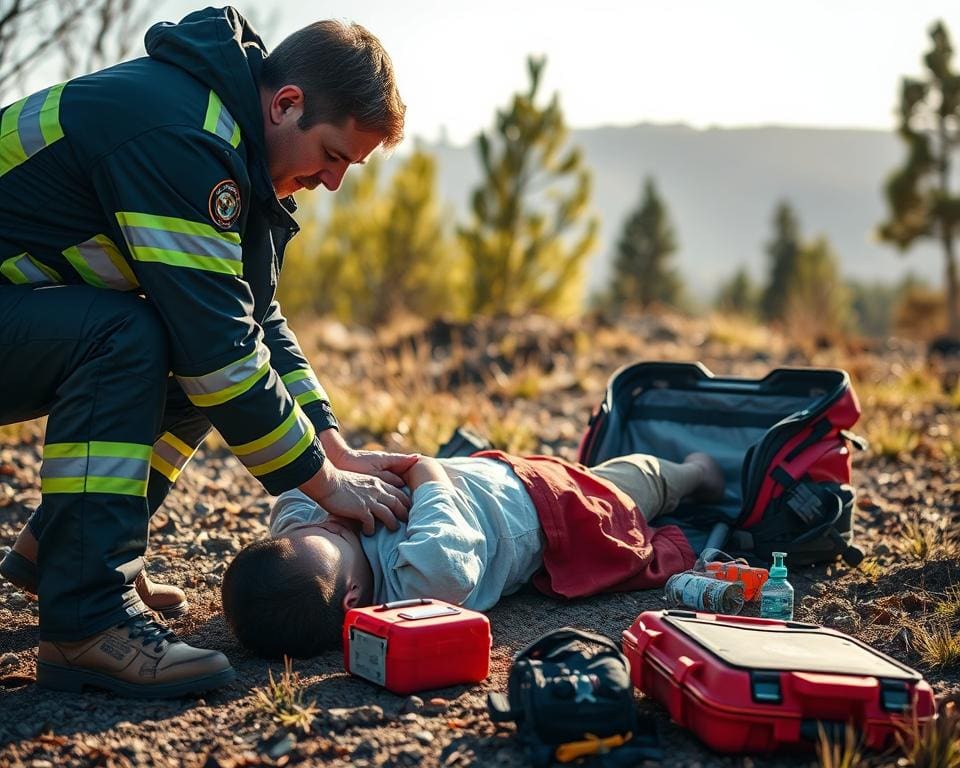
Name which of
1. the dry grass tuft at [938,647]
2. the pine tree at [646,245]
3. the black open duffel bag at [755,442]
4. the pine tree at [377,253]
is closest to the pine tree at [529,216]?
the pine tree at [377,253]

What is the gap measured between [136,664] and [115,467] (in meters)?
0.51

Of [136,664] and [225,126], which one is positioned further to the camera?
[225,126]

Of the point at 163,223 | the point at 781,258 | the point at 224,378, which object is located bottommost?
the point at 781,258

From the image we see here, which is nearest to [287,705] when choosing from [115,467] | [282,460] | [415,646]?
[415,646]

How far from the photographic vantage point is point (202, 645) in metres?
3.14

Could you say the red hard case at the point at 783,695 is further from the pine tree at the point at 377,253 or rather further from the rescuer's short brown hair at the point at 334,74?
the pine tree at the point at 377,253

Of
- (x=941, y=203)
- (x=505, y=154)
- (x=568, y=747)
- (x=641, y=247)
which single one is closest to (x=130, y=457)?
(x=568, y=747)

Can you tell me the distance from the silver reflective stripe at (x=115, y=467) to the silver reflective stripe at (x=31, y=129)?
863 mm

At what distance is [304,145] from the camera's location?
114 inches

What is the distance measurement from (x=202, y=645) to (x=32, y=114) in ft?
5.33

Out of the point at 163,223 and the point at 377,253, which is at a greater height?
the point at 163,223

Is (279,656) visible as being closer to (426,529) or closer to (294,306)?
(426,529)

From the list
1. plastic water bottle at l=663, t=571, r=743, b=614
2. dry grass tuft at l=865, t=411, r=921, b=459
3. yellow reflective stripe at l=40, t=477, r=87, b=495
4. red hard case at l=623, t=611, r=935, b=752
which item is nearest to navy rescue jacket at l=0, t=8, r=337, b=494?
yellow reflective stripe at l=40, t=477, r=87, b=495

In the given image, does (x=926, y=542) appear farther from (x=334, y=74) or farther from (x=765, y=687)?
(x=334, y=74)
